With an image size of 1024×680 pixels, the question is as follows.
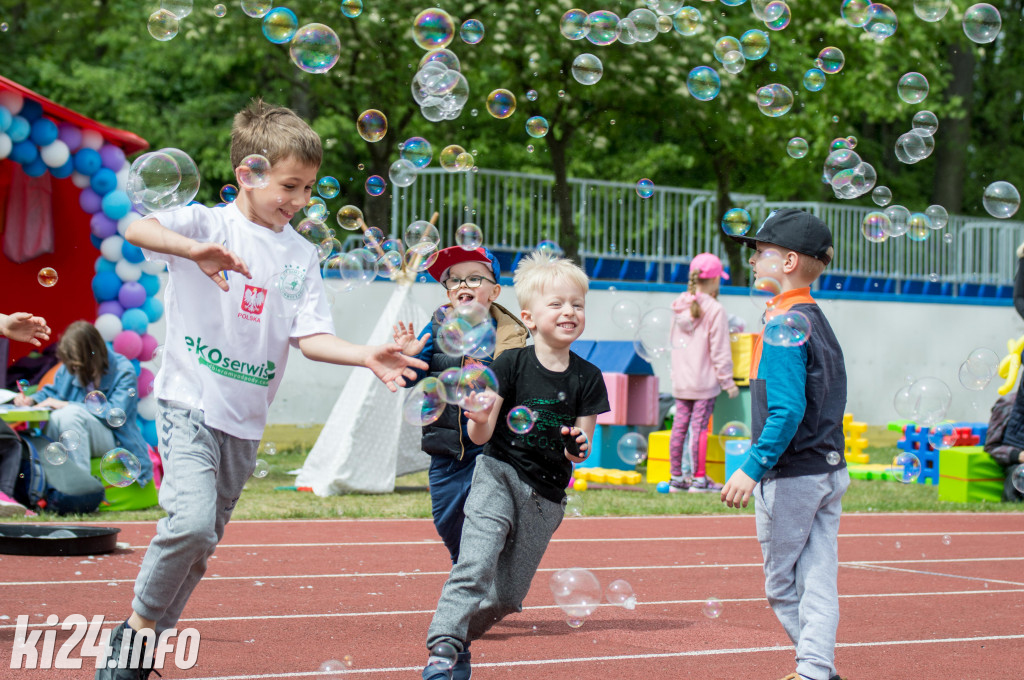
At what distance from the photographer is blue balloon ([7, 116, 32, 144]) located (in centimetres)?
948

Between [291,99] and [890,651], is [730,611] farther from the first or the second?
[291,99]

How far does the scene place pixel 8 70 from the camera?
82.7 feet

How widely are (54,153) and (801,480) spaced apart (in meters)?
7.83

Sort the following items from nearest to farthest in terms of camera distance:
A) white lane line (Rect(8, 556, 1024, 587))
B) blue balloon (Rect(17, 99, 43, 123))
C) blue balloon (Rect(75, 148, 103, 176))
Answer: white lane line (Rect(8, 556, 1024, 587)), blue balloon (Rect(17, 99, 43, 123)), blue balloon (Rect(75, 148, 103, 176))

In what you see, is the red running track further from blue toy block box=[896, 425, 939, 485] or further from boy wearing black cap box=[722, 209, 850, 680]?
blue toy block box=[896, 425, 939, 485]

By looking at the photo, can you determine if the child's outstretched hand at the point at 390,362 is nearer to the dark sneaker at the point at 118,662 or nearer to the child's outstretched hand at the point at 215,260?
the child's outstretched hand at the point at 215,260

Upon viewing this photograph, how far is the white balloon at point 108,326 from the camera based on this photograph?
32.4 feet

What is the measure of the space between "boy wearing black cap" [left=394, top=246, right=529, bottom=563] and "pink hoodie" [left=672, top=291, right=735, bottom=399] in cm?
536

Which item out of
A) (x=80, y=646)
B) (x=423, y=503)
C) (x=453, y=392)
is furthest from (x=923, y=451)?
(x=80, y=646)

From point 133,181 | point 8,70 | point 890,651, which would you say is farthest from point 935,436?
point 8,70

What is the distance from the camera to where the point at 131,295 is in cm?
1008

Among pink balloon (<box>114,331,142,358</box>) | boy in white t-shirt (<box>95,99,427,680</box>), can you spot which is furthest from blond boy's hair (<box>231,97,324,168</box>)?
Result: pink balloon (<box>114,331,142,358</box>)

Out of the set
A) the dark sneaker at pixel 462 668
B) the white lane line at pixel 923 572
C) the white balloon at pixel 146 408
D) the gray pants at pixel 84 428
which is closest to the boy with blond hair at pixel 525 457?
the dark sneaker at pixel 462 668

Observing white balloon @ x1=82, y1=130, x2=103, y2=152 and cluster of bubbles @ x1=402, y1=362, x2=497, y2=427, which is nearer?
cluster of bubbles @ x1=402, y1=362, x2=497, y2=427
